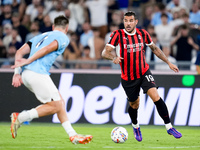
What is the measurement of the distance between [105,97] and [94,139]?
9.43 ft

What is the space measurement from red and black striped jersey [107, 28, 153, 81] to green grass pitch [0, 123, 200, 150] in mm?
1288

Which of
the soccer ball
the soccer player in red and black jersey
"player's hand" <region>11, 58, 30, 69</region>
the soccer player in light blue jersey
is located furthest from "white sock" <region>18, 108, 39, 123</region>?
the soccer player in red and black jersey

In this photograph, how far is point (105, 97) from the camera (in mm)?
11516

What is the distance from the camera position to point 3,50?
13930 mm

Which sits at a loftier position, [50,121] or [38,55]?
[38,55]

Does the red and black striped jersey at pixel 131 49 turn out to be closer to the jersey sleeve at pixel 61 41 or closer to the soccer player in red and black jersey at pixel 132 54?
the soccer player in red and black jersey at pixel 132 54

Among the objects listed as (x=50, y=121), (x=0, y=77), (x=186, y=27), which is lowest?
(x=50, y=121)

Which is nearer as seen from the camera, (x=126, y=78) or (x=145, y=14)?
(x=126, y=78)

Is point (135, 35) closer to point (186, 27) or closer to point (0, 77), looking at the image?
point (0, 77)

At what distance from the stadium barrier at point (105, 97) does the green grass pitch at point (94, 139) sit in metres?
0.32

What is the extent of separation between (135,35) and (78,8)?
7.01m

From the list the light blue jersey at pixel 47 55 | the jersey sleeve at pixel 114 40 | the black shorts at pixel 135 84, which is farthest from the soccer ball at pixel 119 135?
the light blue jersey at pixel 47 55

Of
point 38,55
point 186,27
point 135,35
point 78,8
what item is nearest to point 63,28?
point 38,55

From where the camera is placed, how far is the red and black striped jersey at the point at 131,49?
8.44 meters
